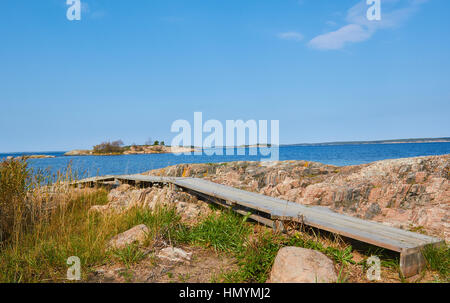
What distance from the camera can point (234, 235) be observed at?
14.4 feet

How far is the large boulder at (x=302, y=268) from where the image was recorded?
290 cm

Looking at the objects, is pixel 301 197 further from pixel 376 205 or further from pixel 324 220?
pixel 324 220

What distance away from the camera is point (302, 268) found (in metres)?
2.96

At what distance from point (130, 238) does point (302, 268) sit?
276 cm

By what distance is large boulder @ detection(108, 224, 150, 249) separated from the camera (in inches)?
166

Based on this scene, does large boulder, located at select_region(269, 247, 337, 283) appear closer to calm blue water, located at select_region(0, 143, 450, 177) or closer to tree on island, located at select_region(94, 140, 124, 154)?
calm blue water, located at select_region(0, 143, 450, 177)

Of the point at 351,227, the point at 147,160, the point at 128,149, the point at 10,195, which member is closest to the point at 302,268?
the point at 351,227

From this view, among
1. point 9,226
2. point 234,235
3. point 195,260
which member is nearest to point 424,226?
point 234,235

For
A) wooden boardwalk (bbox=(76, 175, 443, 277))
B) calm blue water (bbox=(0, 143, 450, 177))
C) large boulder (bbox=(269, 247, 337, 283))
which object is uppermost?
wooden boardwalk (bbox=(76, 175, 443, 277))

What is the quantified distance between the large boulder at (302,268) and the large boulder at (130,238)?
2.24 metres

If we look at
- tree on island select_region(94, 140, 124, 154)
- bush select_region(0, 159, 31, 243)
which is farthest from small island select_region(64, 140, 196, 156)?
bush select_region(0, 159, 31, 243)

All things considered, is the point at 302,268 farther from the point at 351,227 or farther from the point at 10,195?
the point at 10,195

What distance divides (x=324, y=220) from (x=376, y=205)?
6.03 ft

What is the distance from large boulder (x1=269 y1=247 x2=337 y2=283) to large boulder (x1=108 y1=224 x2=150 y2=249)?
2.24 m
